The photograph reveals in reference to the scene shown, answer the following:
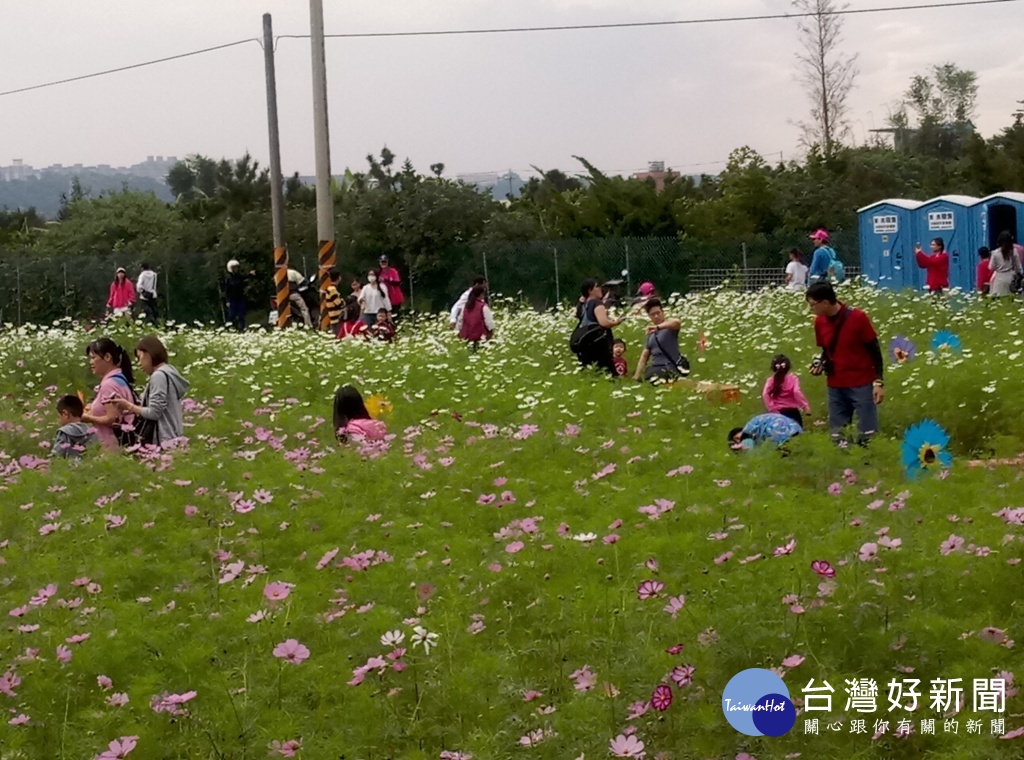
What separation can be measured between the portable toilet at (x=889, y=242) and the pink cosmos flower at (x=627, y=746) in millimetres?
20554

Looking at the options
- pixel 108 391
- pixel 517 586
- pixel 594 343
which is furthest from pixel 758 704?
pixel 594 343

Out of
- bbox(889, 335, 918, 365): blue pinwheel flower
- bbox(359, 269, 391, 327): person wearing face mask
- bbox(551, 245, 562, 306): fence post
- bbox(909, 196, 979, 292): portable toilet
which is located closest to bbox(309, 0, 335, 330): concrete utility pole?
bbox(359, 269, 391, 327): person wearing face mask

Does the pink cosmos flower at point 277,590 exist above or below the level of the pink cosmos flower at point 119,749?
above

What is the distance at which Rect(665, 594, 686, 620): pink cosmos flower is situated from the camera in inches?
208

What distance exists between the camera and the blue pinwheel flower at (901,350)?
1281 centimetres

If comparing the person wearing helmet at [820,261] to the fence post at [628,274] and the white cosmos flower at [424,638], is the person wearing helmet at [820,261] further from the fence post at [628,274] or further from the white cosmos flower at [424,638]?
the white cosmos flower at [424,638]

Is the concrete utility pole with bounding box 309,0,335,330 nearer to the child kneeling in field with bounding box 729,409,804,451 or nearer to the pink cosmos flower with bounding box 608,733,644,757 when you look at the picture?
the child kneeling in field with bounding box 729,409,804,451

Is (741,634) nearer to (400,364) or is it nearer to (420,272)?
(400,364)

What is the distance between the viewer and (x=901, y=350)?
13.0 meters

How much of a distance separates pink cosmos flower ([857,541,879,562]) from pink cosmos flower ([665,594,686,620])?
2.49 feet

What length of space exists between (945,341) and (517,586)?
8407 millimetres

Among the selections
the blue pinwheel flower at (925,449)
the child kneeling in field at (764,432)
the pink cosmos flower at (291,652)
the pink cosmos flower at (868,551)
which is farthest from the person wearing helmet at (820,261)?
the pink cosmos flower at (291,652)

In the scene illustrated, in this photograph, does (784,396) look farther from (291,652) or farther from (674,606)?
(291,652)

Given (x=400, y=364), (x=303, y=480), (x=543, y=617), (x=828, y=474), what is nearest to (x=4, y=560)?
(x=303, y=480)
